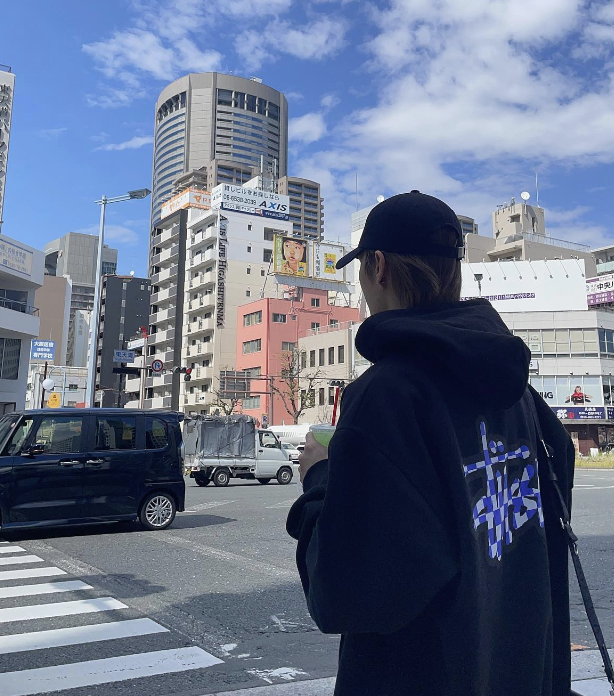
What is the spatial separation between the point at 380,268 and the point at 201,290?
7278 cm

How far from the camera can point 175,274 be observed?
75.7 m

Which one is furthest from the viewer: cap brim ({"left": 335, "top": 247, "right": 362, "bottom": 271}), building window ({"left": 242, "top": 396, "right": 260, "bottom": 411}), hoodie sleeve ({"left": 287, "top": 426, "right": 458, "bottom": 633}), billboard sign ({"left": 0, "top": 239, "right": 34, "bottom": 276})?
building window ({"left": 242, "top": 396, "right": 260, "bottom": 411})

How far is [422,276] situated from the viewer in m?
1.55

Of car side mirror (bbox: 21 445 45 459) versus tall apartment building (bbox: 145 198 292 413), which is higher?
tall apartment building (bbox: 145 198 292 413)

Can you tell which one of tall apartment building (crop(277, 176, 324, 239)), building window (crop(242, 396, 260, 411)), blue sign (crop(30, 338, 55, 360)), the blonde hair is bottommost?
the blonde hair

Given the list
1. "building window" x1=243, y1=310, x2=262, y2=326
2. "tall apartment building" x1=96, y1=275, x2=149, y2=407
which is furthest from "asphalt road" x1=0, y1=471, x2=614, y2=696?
"tall apartment building" x1=96, y1=275, x2=149, y2=407

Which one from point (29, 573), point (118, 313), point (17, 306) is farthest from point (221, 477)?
point (118, 313)

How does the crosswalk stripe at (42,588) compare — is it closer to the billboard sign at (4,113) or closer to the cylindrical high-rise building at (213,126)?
the billboard sign at (4,113)

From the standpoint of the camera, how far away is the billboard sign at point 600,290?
183 ft

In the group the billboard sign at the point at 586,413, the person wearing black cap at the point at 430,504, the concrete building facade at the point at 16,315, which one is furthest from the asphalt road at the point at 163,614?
the billboard sign at the point at 586,413

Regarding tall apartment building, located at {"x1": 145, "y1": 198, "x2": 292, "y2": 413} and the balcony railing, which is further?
tall apartment building, located at {"x1": 145, "y1": 198, "x2": 292, "y2": 413}

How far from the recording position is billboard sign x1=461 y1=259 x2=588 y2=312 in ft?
191

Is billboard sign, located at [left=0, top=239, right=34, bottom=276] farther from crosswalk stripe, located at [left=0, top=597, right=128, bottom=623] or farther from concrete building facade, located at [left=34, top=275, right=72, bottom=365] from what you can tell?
concrete building facade, located at [left=34, top=275, right=72, bottom=365]

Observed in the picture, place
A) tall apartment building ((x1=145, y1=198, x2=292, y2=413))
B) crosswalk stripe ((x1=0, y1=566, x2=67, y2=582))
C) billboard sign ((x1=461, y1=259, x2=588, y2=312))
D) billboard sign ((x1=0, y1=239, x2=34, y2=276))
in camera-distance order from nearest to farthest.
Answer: crosswalk stripe ((x1=0, y1=566, x2=67, y2=582)) < billboard sign ((x1=0, y1=239, x2=34, y2=276)) < billboard sign ((x1=461, y1=259, x2=588, y2=312)) < tall apartment building ((x1=145, y1=198, x2=292, y2=413))
